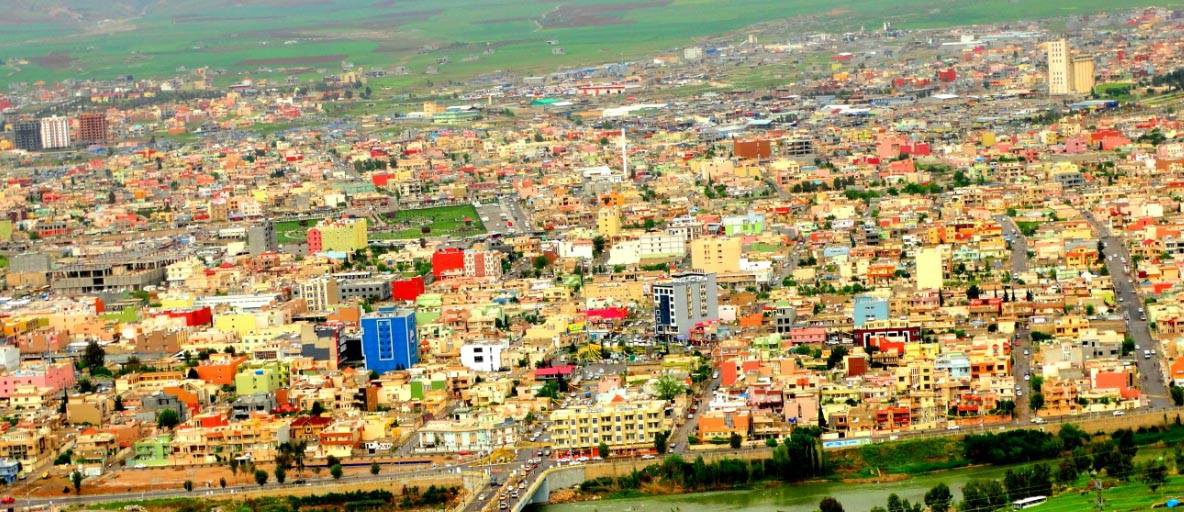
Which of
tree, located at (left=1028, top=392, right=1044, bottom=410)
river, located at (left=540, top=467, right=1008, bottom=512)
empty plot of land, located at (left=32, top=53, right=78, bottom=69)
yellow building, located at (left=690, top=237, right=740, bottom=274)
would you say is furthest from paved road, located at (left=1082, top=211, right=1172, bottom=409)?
empty plot of land, located at (left=32, top=53, right=78, bottom=69)

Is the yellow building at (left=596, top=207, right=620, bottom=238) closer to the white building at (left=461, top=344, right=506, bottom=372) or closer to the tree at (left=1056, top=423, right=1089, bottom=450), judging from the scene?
the white building at (left=461, top=344, right=506, bottom=372)

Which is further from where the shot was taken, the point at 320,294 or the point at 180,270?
the point at 180,270

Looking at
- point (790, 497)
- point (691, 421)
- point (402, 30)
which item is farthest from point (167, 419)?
point (402, 30)

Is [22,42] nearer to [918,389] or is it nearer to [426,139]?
[426,139]

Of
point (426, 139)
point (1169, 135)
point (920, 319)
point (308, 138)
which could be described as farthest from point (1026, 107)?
point (920, 319)

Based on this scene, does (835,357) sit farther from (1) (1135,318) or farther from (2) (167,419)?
(2) (167,419)

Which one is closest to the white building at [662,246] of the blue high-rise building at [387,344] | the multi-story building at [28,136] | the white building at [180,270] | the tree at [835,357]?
the white building at [180,270]
